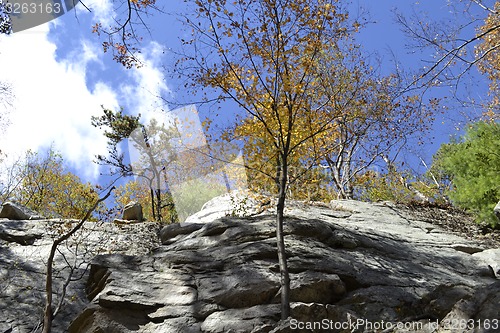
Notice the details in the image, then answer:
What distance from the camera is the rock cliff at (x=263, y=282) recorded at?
5.91 metres

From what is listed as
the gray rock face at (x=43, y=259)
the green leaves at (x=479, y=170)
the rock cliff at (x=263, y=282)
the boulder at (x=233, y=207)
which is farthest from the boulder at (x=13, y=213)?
the green leaves at (x=479, y=170)

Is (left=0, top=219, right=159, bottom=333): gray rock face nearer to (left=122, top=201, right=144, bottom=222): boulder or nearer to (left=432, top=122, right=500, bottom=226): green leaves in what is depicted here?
(left=122, top=201, right=144, bottom=222): boulder

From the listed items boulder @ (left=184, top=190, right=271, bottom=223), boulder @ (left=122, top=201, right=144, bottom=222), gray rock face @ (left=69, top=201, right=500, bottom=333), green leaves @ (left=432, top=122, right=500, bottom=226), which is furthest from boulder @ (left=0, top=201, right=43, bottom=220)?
green leaves @ (left=432, top=122, right=500, bottom=226)

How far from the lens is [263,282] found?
7.10m

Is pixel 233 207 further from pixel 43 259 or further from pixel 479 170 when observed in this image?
Result: pixel 479 170

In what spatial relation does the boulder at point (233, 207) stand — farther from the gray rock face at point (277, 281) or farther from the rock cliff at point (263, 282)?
the gray rock face at point (277, 281)

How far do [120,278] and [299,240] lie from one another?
12.6 feet

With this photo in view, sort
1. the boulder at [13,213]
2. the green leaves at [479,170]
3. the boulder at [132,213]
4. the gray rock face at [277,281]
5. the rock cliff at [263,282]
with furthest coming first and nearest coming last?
the boulder at [132,213] < the boulder at [13,213] < the green leaves at [479,170] < the gray rock face at [277,281] < the rock cliff at [263,282]

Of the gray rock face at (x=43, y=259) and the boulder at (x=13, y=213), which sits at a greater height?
the boulder at (x=13, y=213)

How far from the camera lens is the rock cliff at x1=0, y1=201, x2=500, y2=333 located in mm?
5914

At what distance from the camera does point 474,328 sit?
3.86m

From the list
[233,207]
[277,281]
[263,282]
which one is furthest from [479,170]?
[263,282]

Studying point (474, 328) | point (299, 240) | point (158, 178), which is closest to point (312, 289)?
point (299, 240)

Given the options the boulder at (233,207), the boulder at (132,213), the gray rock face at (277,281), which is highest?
the boulder at (132,213)
